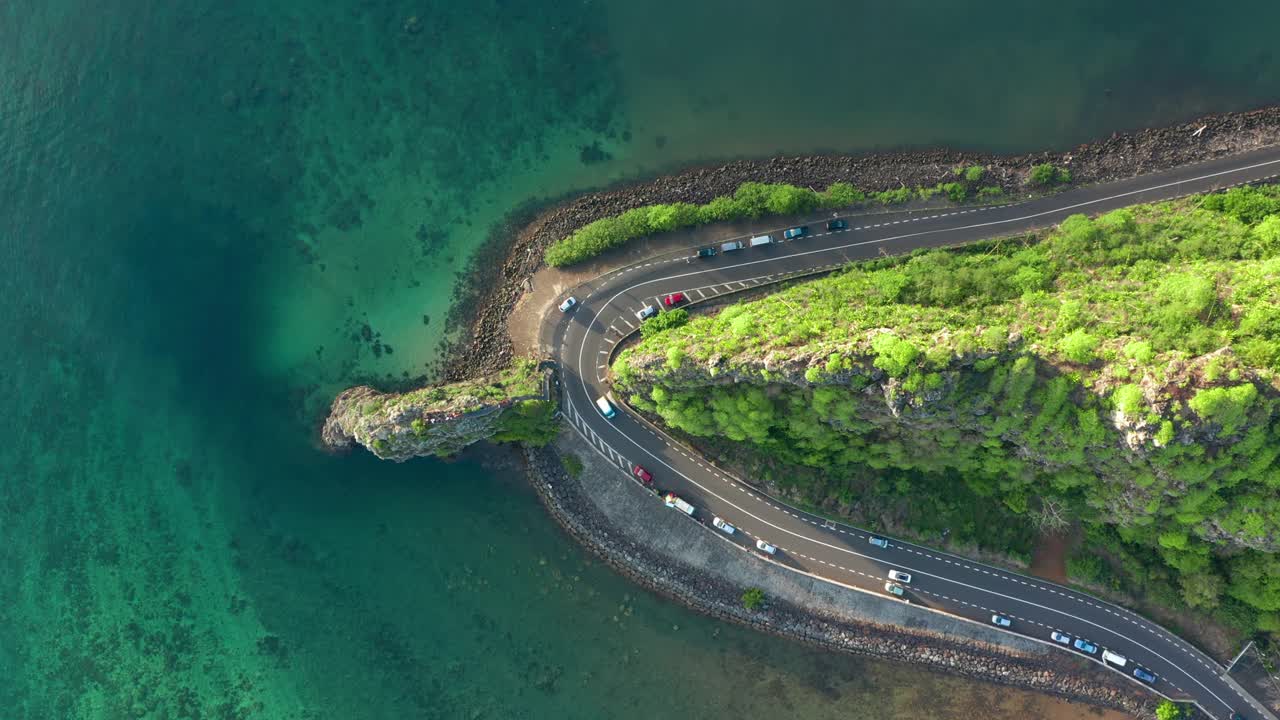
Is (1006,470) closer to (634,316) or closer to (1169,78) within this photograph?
(634,316)

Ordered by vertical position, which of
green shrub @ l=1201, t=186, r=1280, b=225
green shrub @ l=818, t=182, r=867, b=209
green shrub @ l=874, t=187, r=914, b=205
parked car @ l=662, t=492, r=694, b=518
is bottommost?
parked car @ l=662, t=492, r=694, b=518

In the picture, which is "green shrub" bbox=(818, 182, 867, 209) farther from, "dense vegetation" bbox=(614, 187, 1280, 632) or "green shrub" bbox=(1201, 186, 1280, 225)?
"green shrub" bbox=(1201, 186, 1280, 225)

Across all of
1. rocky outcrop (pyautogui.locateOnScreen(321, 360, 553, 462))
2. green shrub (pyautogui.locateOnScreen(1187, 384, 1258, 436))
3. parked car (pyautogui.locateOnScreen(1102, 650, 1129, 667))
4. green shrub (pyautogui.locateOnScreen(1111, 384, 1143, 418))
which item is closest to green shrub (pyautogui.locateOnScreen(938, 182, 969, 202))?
green shrub (pyautogui.locateOnScreen(1111, 384, 1143, 418))

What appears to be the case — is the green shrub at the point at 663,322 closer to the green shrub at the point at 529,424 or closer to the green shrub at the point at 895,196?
the green shrub at the point at 529,424

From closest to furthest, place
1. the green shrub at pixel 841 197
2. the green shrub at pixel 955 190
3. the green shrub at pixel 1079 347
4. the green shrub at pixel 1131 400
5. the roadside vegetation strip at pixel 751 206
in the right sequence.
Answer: the green shrub at pixel 1131 400 → the green shrub at pixel 1079 347 → the green shrub at pixel 955 190 → the roadside vegetation strip at pixel 751 206 → the green shrub at pixel 841 197

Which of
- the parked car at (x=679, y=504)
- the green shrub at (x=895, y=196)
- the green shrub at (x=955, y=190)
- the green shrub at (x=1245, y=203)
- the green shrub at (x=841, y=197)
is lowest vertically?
the parked car at (x=679, y=504)

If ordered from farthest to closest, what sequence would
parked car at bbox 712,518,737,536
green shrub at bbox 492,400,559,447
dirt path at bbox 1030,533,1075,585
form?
parked car at bbox 712,518,737,536 → green shrub at bbox 492,400,559,447 → dirt path at bbox 1030,533,1075,585

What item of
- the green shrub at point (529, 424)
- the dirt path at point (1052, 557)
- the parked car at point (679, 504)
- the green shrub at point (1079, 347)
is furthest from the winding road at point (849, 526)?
the green shrub at point (1079, 347)
